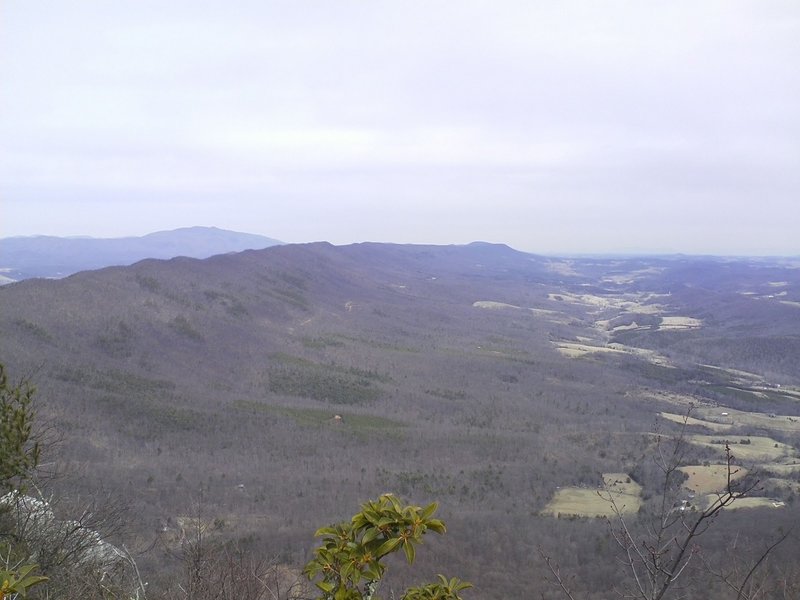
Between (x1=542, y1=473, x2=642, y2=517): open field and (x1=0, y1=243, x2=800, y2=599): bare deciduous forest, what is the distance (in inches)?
7.0

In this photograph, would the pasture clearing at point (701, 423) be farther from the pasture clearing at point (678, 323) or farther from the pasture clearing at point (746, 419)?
the pasture clearing at point (678, 323)

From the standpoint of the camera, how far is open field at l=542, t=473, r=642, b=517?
27.2 metres

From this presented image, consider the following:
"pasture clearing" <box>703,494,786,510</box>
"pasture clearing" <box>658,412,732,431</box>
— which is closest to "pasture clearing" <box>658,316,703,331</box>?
"pasture clearing" <box>658,412,732,431</box>

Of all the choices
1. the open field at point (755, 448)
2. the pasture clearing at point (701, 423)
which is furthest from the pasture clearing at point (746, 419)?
the open field at point (755, 448)

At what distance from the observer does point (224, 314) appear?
71250mm

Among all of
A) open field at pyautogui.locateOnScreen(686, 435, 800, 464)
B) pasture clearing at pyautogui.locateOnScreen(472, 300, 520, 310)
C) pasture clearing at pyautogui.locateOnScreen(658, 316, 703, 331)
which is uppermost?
pasture clearing at pyautogui.locateOnScreen(472, 300, 520, 310)

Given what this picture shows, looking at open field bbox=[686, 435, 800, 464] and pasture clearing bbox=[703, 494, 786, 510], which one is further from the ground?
pasture clearing bbox=[703, 494, 786, 510]

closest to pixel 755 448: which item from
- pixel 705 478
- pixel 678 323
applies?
pixel 705 478

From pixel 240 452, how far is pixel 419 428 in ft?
45.9

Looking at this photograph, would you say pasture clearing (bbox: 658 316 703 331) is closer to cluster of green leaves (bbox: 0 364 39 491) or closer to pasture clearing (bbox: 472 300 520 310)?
pasture clearing (bbox: 472 300 520 310)

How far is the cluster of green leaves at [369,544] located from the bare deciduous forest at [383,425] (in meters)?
2.84

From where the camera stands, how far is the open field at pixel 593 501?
2723 centimetres

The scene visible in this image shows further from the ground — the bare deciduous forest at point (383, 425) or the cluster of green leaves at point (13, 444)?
the cluster of green leaves at point (13, 444)

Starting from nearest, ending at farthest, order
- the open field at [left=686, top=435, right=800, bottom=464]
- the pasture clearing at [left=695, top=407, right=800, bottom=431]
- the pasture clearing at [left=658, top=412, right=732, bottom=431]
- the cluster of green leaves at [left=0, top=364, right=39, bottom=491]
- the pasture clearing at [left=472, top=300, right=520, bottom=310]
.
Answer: the cluster of green leaves at [left=0, top=364, right=39, bottom=491] → the open field at [left=686, top=435, right=800, bottom=464] → the pasture clearing at [left=658, top=412, right=732, bottom=431] → the pasture clearing at [left=695, top=407, right=800, bottom=431] → the pasture clearing at [left=472, top=300, right=520, bottom=310]
